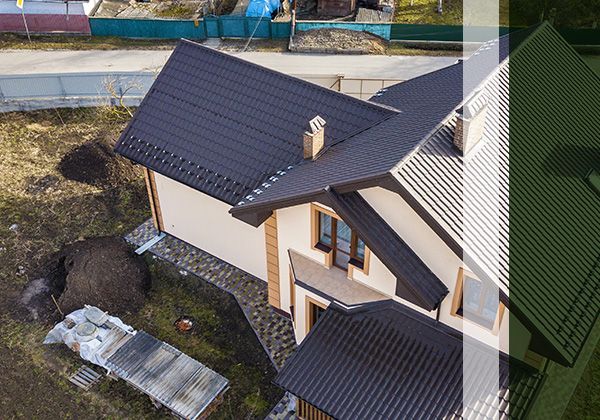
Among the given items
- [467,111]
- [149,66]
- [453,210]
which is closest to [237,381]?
[453,210]

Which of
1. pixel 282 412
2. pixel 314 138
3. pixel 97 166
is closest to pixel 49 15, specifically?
pixel 97 166

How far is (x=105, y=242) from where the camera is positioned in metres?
23.5

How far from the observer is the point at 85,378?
1911cm

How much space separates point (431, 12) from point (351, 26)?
7.07m

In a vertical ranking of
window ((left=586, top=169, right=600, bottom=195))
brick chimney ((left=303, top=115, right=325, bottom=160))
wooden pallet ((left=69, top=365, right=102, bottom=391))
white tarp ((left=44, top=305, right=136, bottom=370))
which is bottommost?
wooden pallet ((left=69, top=365, right=102, bottom=391))

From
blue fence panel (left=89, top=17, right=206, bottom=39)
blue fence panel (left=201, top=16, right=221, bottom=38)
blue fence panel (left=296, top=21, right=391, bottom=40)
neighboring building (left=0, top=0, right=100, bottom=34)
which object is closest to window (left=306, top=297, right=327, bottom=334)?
blue fence panel (left=296, top=21, right=391, bottom=40)

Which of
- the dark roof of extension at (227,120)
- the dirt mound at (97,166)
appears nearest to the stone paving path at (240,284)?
the dirt mound at (97,166)

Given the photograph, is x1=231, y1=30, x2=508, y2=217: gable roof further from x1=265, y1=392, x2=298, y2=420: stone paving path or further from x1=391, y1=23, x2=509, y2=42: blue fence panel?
x1=391, y1=23, x2=509, y2=42: blue fence panel

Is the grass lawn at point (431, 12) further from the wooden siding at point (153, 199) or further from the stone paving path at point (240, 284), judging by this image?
the stone paving path at point (240, 284)

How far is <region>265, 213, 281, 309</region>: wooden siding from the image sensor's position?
18.6m

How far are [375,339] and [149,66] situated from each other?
2513 centimetres

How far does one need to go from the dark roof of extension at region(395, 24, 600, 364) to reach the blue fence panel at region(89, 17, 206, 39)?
24.2m

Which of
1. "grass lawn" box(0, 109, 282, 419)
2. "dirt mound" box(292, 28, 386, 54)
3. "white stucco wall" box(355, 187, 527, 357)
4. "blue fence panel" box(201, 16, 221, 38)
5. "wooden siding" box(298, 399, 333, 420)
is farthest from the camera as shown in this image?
"blue fence panel" box(201, 16, 221, 38)

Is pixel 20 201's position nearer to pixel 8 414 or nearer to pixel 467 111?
pixel 8 414
